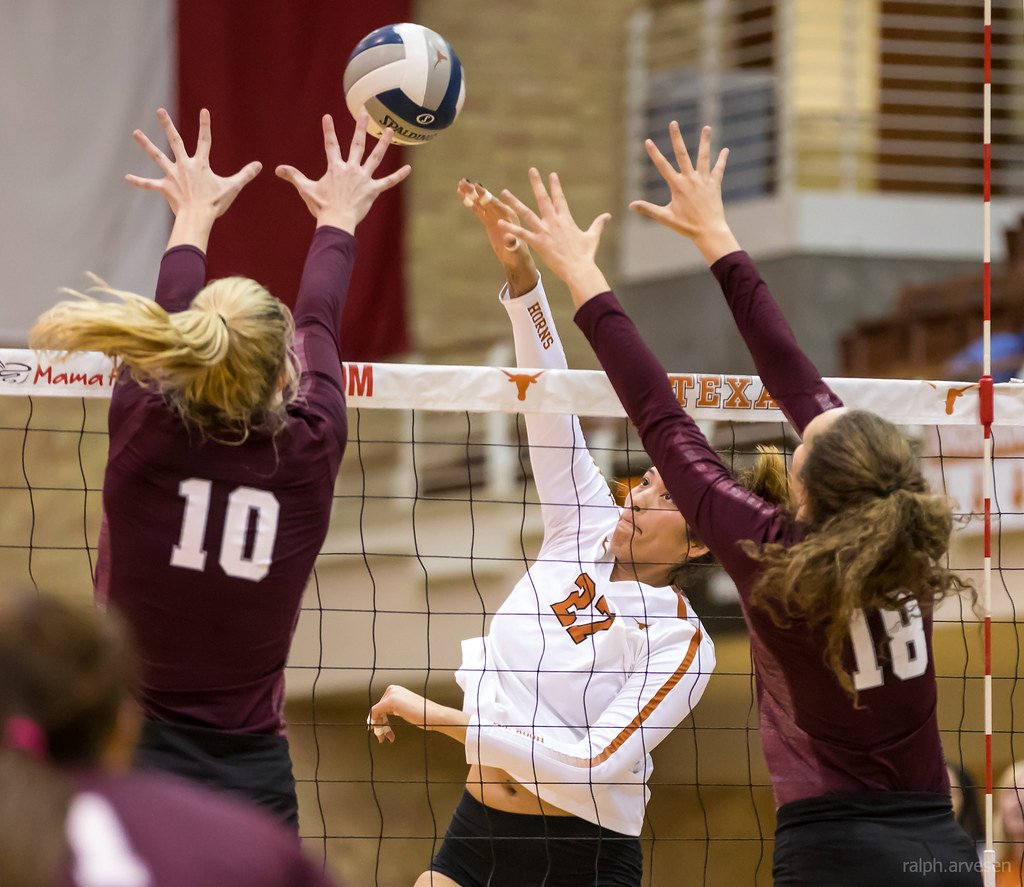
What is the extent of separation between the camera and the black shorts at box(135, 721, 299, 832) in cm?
259

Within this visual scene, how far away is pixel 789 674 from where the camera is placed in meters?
2.71

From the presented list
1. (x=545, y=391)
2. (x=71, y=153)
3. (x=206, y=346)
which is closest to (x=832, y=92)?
(x=71, y=153)

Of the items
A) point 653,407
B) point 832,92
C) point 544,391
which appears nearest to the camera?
point 653,407

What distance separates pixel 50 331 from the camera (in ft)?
8.25

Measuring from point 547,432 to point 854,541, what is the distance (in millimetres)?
1319

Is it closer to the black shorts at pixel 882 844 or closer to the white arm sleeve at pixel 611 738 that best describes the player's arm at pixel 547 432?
the white arm sleeve at pixel 611 738

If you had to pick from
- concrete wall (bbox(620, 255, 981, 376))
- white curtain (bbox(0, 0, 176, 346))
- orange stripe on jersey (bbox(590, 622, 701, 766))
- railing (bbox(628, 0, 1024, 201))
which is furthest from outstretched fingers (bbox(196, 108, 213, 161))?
railing (bbox(628, 0, 1024, 201))

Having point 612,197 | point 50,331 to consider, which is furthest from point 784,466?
point 612,197

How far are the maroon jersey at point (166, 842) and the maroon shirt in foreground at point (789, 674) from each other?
138 centimetres

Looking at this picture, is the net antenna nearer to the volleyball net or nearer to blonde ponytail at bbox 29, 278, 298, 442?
blonde ponytail at bbox 29, 278, 298, 442

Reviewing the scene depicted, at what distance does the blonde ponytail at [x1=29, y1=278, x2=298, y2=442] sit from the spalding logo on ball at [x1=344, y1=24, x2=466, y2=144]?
1.27 meters

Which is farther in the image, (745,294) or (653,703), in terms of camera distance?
(653,703)

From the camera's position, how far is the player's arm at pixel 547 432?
3.63 metres

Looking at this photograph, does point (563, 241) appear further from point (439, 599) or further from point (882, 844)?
point (439, 599)
